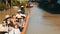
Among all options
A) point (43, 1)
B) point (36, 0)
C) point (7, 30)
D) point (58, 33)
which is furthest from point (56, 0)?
point (7, 30)

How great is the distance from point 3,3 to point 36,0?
45.8 feet

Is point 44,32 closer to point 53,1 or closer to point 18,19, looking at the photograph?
point 18,19

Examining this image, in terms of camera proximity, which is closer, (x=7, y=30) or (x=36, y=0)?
(x=7, y=30)

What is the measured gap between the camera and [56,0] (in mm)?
20062

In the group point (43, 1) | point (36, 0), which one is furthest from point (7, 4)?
point (36, 0)

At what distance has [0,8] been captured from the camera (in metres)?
12.4

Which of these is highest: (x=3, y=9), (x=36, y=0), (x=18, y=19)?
(x=18, y=19)

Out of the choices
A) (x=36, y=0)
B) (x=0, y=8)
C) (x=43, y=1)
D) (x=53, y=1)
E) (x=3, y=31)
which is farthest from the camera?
(x=36, y=0)

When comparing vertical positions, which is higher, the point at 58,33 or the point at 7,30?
the point at 7,30

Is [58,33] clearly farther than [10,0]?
No

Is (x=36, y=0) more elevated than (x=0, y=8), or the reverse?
(x=0, y=8)

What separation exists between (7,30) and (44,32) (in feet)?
9.25

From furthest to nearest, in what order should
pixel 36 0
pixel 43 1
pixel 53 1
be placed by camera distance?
pixel 36 0 < pixel 43 1 < pixel 53 1

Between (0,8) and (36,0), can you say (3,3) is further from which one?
(36,0)
